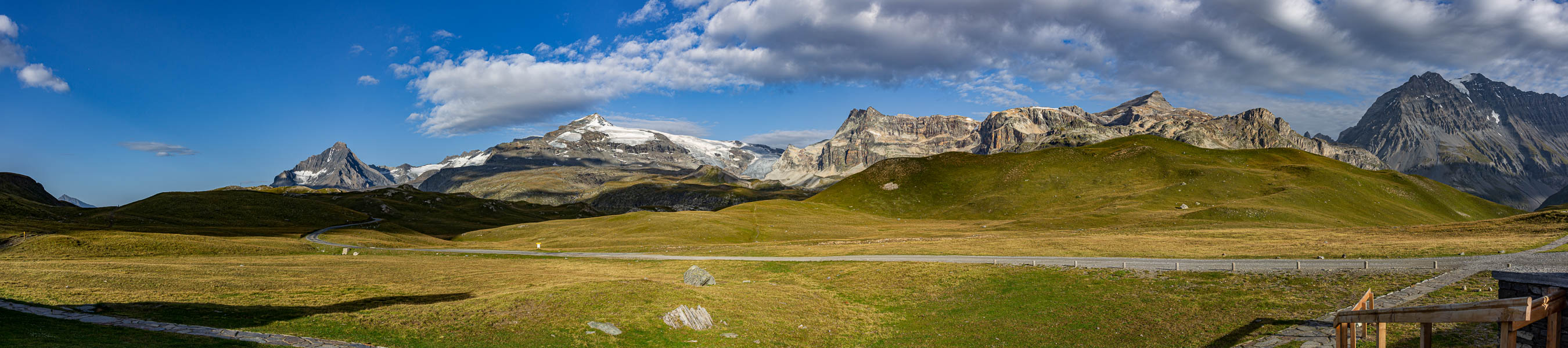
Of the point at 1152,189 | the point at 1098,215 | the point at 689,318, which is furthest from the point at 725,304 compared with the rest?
the point at 1152,189

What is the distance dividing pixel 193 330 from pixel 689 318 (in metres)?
20.3

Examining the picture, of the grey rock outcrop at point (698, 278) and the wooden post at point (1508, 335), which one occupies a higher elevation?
the wooden post at point (1508, 335)

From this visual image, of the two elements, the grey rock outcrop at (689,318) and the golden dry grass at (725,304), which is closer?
the golden dry grass at (725,304)

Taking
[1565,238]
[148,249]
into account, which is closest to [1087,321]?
[1565,238]

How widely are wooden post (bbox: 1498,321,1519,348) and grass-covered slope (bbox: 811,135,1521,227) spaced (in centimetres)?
9788

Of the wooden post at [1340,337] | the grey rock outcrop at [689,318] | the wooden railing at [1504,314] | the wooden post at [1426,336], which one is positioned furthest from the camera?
the grey rock outcrop at [689,318]

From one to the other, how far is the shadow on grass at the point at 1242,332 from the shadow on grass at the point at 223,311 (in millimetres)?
39595

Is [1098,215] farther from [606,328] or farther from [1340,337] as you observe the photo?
[606,328]

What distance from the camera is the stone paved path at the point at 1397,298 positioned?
77.7 ft

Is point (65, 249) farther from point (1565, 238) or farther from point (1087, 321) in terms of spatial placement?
point (1565, 238)

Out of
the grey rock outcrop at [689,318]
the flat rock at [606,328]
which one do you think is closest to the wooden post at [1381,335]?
the grey rock outcrop at [689,318]

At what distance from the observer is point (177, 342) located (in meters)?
22.1

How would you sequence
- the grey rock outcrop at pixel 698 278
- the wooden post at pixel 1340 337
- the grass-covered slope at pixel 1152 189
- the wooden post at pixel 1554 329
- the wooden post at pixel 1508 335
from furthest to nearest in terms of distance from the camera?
the grass-covered slope at pixel 1152 189, the grey rock outcrop at pixel 698 278, the wooden post at pixel 1340 337, the wooden post at pixel 1554 329, the wooden post at pixel 1508 335

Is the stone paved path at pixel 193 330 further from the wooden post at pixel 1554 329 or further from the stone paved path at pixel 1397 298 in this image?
the stone paved path at pixel 1397 298
